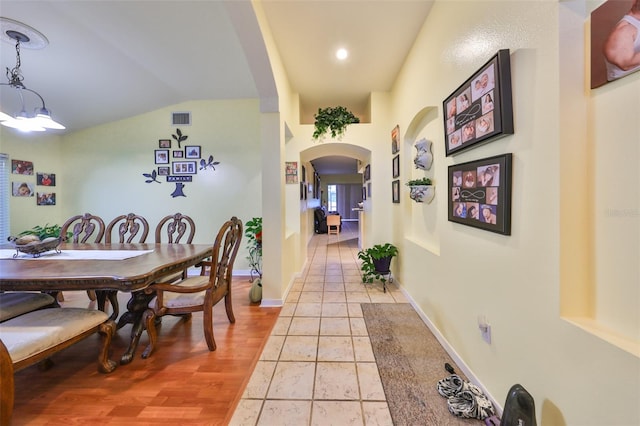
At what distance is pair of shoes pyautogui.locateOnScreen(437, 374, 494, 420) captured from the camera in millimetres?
1375

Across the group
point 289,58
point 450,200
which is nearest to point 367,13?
point 289,58

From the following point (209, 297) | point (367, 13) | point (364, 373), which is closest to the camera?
point (364, 373)

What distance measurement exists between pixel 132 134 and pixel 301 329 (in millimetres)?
4138

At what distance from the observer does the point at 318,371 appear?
1784mm

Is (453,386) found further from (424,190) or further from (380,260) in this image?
(380,260)

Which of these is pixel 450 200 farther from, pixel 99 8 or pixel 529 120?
pixel 99 8

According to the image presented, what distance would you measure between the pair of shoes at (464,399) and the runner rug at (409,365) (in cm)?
3

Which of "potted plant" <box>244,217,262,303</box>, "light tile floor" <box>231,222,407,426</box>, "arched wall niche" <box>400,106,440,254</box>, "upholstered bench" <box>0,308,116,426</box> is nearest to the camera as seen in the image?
"upholstered bench" <box>0,308,116,426</box>

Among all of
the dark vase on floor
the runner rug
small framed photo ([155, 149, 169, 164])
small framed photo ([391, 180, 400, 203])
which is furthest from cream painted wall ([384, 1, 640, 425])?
small framed photo ([155, 149, 169, 164])

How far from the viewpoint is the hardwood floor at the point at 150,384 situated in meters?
1.44

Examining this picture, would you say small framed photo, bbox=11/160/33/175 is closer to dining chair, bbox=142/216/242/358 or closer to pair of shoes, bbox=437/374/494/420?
dining chair, bbox=142/216/242/358

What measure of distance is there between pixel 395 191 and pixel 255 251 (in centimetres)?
232

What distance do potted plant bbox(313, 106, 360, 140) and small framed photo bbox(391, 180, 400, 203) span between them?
115 cm

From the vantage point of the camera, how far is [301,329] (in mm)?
2391
